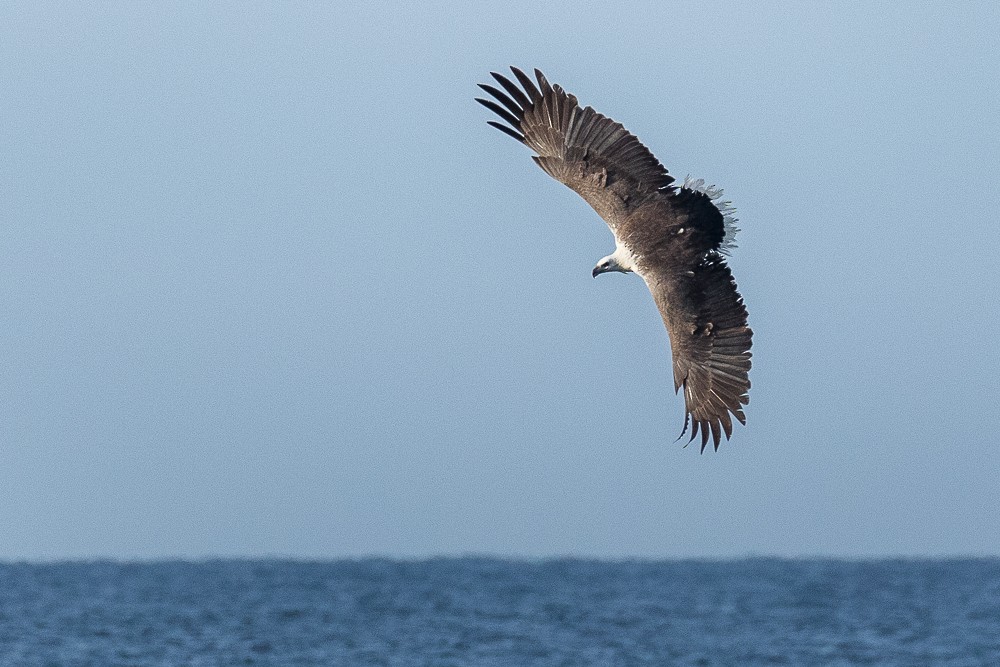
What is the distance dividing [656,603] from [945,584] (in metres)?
20.0

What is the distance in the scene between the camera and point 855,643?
40.5 meters

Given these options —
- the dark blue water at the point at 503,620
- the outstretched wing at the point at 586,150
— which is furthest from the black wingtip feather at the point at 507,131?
the dark blue water at the point at 503,620

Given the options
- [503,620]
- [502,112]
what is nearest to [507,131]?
[502,112]

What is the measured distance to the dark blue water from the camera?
1484 inches

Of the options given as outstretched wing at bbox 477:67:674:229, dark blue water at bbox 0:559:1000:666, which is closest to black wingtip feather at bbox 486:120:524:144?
outstretched wing at bbox 477:67:674:229

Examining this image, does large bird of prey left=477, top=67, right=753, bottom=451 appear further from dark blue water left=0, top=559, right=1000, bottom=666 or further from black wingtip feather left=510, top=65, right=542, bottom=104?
dark blue water left=0, top=559, right=1000, bottom=666

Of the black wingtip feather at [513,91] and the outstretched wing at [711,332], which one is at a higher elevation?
the black wingtip feather at [513,91]

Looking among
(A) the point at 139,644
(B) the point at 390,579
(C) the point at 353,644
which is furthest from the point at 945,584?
(A) the point at 139,644

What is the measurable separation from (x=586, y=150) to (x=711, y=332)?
183 centimetres

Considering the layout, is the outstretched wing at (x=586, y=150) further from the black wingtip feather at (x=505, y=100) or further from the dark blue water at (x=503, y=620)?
the dark blue water at (x=503, y=620)

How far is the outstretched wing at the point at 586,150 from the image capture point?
547 inches

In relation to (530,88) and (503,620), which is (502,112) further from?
(503,620)

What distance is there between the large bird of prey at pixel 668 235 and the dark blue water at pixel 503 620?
75.0ft

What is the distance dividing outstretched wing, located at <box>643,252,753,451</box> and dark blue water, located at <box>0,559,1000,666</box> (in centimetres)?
2281
